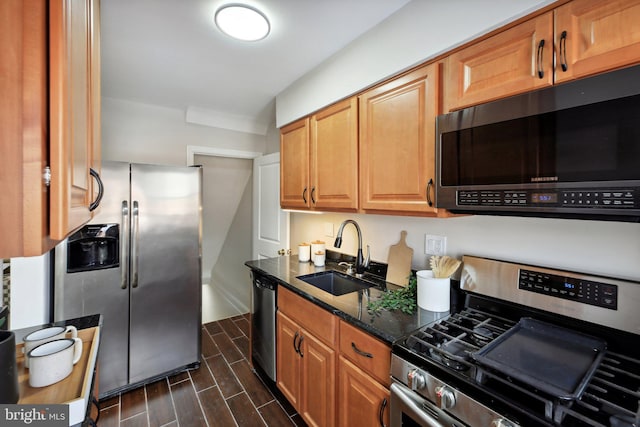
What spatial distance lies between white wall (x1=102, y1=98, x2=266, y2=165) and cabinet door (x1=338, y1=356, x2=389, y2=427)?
2.69m

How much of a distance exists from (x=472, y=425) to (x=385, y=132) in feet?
4.31

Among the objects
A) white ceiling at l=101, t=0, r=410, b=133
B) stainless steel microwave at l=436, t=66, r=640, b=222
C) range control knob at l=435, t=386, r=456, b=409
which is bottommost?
range control knob at l=435, t=386, r=456, b=409

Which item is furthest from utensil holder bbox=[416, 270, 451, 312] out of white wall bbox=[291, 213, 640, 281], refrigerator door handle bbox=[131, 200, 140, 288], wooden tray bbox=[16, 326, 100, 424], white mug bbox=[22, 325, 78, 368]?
refrigerator door handle bbox=[131, 200, 140, 288]

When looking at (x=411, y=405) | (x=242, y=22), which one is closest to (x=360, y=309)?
(x=411, y=405)

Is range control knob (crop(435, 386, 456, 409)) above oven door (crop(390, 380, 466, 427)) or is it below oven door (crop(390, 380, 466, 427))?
above

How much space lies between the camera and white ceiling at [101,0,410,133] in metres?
1.47

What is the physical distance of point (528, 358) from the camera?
0.95m

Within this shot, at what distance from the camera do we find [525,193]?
1009 mm

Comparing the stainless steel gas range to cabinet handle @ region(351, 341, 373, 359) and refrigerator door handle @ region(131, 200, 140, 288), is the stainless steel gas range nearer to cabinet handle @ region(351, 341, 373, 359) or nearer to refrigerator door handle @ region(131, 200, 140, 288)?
cabinet handle @ region(351, 341, 373, 359)

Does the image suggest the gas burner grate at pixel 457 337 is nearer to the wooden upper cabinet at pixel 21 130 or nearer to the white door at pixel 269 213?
the wooden upper cabinet at pixel 21 130

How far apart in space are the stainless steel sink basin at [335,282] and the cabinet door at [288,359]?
1.08ft

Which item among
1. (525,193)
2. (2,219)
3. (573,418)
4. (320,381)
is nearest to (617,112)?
(525,193)

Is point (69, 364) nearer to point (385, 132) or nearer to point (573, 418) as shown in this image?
point (573, 418)

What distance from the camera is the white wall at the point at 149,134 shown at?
2.69 m
